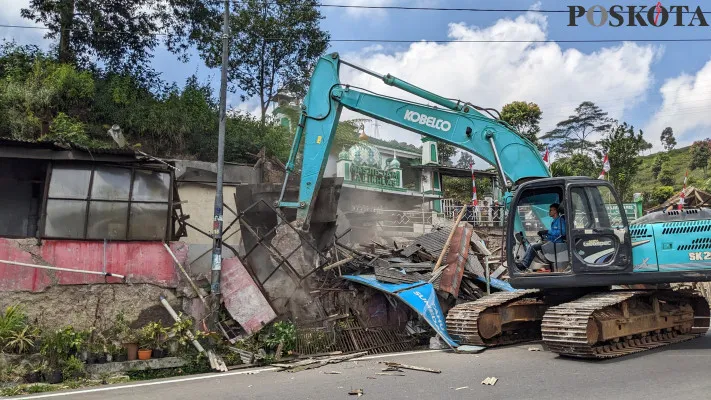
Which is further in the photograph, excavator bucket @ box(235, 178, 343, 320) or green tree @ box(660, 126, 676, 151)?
green tree @ box(660, 126, 676, 151)

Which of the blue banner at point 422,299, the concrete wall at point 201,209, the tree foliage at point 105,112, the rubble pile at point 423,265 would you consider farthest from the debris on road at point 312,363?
the tree foliage at point 105,112

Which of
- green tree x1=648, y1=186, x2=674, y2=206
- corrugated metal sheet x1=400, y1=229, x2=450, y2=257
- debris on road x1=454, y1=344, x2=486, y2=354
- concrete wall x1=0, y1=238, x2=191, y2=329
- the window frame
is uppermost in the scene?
green tree x1=648, y1=186, x2=674, y2=206

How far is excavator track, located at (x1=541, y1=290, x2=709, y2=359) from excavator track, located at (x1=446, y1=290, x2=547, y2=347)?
0.96 meters

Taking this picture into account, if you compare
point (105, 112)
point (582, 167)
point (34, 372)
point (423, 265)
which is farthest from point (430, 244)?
point (582, 167)

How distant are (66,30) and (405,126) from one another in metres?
18.4

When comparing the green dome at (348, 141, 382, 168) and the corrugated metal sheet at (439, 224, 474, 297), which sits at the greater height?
the green dome at (348, 141, 382, 168)

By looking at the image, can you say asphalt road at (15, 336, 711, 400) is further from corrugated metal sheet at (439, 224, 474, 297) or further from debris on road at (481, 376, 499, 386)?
corrugated metal sheet at (439, 224, 474, 297)

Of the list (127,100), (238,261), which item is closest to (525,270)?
(238,261)

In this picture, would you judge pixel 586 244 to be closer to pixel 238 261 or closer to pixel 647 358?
pixel 647 358

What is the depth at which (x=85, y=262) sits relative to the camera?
9812 mm

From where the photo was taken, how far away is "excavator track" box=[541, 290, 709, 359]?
7.71 meters

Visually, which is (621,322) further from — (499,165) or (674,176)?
(674,176)

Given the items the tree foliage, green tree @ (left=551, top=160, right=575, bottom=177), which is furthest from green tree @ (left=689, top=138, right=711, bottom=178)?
the tree foliage

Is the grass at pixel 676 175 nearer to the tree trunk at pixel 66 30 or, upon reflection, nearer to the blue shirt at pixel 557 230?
the blue shirt at pixel 557 230
